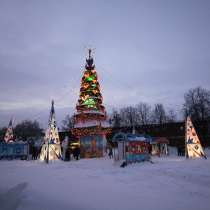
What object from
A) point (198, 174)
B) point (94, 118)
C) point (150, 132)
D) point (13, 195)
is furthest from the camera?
point (150, 132)

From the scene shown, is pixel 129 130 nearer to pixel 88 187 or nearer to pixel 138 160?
pixel 138 160

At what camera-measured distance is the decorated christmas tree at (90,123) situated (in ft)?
104

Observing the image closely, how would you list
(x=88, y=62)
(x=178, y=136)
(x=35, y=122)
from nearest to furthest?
(x=88, y=62) < (x=178, y=136) < (x=35, y=122)

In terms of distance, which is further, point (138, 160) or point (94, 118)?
point (94, 118)

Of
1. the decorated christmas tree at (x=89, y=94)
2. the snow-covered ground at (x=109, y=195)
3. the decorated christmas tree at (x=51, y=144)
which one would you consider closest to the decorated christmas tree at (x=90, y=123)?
the decorated christmas tree at (x=89, y=94)

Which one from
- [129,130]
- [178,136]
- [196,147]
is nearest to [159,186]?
[196,147]

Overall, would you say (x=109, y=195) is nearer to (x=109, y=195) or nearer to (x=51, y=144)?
(x=109, y=195)

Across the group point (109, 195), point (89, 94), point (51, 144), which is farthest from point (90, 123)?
point (109, 195)

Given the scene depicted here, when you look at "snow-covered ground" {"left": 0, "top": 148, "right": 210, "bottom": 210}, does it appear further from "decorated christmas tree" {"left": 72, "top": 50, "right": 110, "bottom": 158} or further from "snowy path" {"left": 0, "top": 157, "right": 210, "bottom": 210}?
"decorated christmas tree" {"left": 72, "top": 50, "right": 110, "bottom": 158}

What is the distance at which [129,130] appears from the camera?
5059cm

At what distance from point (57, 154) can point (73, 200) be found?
17.9 meters

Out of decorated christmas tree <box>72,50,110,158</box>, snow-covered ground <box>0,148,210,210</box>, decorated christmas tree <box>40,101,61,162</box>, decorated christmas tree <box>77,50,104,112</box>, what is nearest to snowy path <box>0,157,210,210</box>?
snow-covered ground <box>0,148,210,210</box>

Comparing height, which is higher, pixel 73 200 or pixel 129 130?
pixel 129 130

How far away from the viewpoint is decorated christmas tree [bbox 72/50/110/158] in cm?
3166
